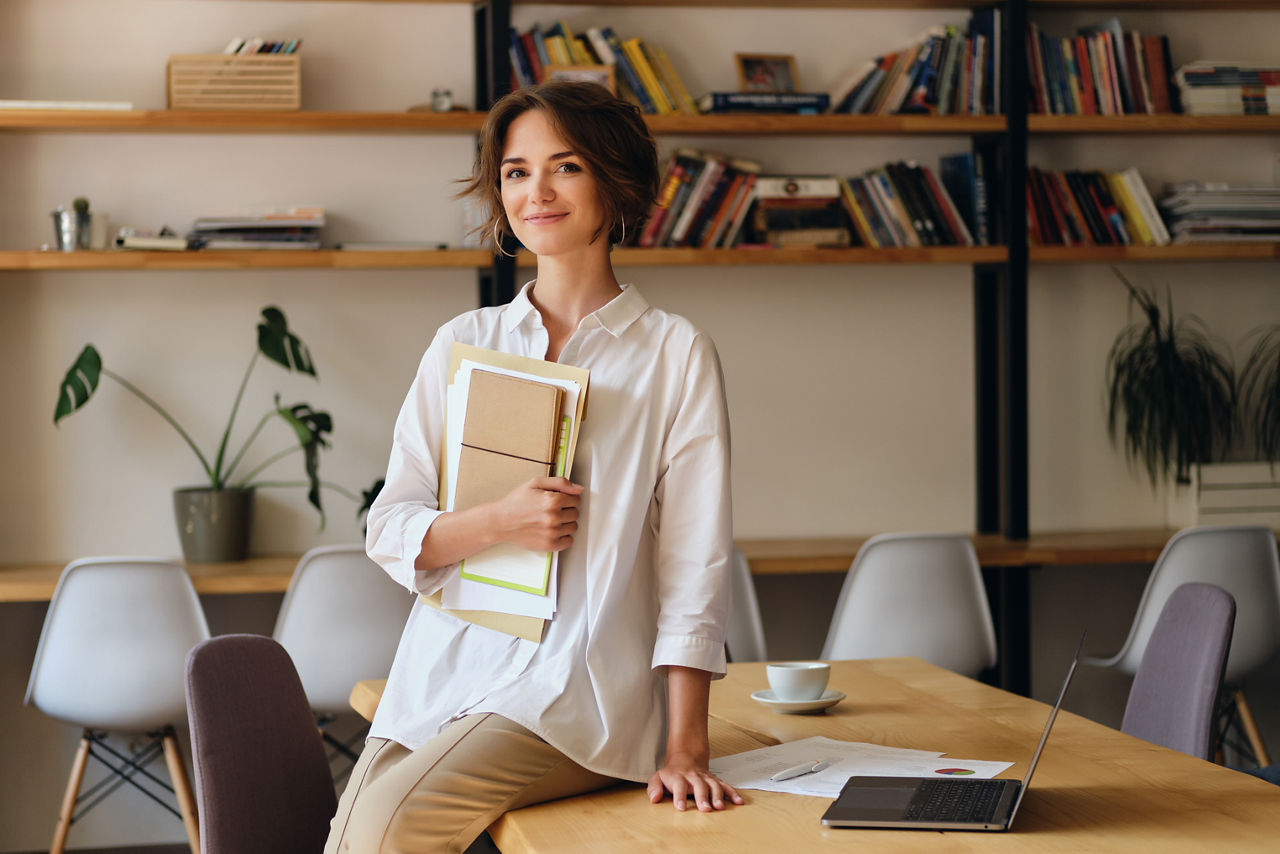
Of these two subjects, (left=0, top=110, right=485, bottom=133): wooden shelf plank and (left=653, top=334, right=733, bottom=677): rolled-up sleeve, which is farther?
(left=0, top=110, right=485, bottom=133): wooden shelf plank

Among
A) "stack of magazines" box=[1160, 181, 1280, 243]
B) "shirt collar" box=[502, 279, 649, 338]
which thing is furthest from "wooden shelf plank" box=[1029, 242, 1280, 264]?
"shirt collar" box=[502, 279, 649, 338]

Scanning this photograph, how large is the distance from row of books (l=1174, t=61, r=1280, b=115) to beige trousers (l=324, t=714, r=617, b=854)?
11.1 ft

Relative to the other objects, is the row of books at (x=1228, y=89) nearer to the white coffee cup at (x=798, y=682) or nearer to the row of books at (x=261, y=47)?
the row of books at (x=261, y=47)

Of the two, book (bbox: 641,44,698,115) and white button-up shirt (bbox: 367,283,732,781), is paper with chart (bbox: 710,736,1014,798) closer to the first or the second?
white button-up shirt (bbox: 367,283,732,781)

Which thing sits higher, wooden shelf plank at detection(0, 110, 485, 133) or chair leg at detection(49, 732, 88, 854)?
wooden shelf plank at detection(0, 110, 485, 133)

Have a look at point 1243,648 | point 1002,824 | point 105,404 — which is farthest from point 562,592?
point 105,404

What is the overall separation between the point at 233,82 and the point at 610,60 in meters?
1.07

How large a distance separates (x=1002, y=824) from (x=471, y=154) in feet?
10.2

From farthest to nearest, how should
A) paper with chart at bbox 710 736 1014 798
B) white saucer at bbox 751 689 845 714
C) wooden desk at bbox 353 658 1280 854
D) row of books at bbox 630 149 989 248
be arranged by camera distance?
row of books at bbox 630 149 989 248, white saucer at bbox 751 689 845 714, paper with chart at bbox 710 736 1014 798, wooden desk at bbox 353 658 1280 854

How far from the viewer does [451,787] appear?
133 cm

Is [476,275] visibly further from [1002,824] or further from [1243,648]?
[1002,824]

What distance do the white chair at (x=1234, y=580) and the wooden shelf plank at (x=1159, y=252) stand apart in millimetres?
908

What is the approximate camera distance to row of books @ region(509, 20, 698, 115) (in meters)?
3.72

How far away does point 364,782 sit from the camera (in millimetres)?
1388
